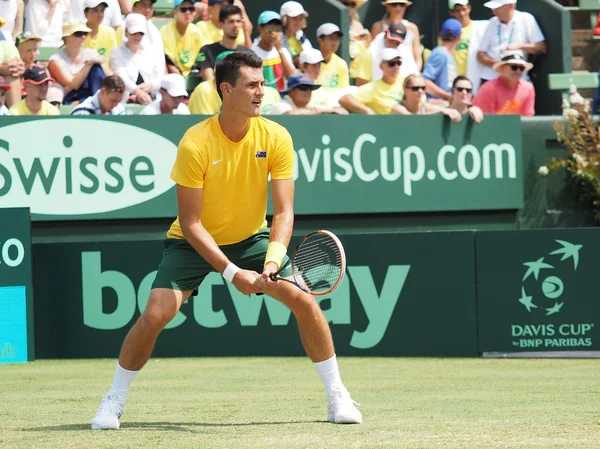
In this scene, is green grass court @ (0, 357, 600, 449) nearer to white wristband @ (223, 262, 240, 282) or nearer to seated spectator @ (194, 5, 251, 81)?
white wristband @ (223, 262, 240, 282)

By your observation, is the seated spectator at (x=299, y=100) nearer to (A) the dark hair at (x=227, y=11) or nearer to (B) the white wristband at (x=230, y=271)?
(A) the dark hair at (x=227, y=11)

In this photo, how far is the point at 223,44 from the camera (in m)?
12.3

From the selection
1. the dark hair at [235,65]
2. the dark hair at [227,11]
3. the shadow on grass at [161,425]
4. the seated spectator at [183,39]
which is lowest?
the shadow on grass at [161,425]

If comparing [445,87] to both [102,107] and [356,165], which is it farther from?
[102,107]

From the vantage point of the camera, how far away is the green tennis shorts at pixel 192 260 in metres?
5.89

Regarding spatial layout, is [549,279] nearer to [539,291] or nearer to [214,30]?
[539,291]

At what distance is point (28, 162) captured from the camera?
10594mm

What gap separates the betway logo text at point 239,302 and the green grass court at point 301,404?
377mm

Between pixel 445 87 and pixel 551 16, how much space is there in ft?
4.93

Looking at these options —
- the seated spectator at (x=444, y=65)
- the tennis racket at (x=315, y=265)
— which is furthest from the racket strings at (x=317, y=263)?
the seated spectator at (x=444, y=65)

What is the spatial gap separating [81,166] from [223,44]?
93.2 inches

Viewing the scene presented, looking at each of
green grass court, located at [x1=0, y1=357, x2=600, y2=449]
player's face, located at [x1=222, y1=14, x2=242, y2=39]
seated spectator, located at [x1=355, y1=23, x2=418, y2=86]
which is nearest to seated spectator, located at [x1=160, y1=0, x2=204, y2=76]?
player's face, located at [x1=222, y1=14, x2=242, y2=39]

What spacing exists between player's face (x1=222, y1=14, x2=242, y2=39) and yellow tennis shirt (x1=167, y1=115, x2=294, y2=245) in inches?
248

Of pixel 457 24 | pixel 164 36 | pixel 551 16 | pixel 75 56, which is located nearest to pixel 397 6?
pixel 457 24
